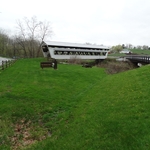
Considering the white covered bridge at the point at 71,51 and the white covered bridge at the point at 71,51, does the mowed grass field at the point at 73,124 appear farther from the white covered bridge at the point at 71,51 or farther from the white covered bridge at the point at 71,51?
the white covered bridge at the point at 71,51

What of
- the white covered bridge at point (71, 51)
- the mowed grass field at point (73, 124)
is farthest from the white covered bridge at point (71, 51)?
the mowed grass field at point (73, 124)

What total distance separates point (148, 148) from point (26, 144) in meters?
3.28

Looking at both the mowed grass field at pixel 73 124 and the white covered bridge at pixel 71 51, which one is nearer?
the mowed grass field at pixel 73 124

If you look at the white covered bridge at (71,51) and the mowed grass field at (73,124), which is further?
the white covered bridge at (71,51)

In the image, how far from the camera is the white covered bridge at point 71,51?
32.0 m

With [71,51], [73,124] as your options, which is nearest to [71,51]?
[71,51]

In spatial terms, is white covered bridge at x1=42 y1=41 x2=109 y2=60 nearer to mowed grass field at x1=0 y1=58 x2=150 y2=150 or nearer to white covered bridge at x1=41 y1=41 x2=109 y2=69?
white covered bridge at x1=41 y1=41 x2=109 y2=69

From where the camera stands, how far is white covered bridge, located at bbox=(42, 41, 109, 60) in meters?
32.0

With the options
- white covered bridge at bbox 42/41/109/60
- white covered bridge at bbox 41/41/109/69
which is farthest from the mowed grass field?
white covered bridge at bbox 42/41/109/60

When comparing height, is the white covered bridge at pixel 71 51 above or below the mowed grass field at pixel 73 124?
above

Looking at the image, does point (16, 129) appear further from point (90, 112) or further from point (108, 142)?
point (108, 142)

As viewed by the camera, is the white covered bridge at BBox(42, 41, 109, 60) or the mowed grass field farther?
the white covered bridge at BBox(42, 41, 109, 60)

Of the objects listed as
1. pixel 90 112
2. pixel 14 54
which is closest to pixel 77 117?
pixel 90 112

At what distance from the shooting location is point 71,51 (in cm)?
3506
